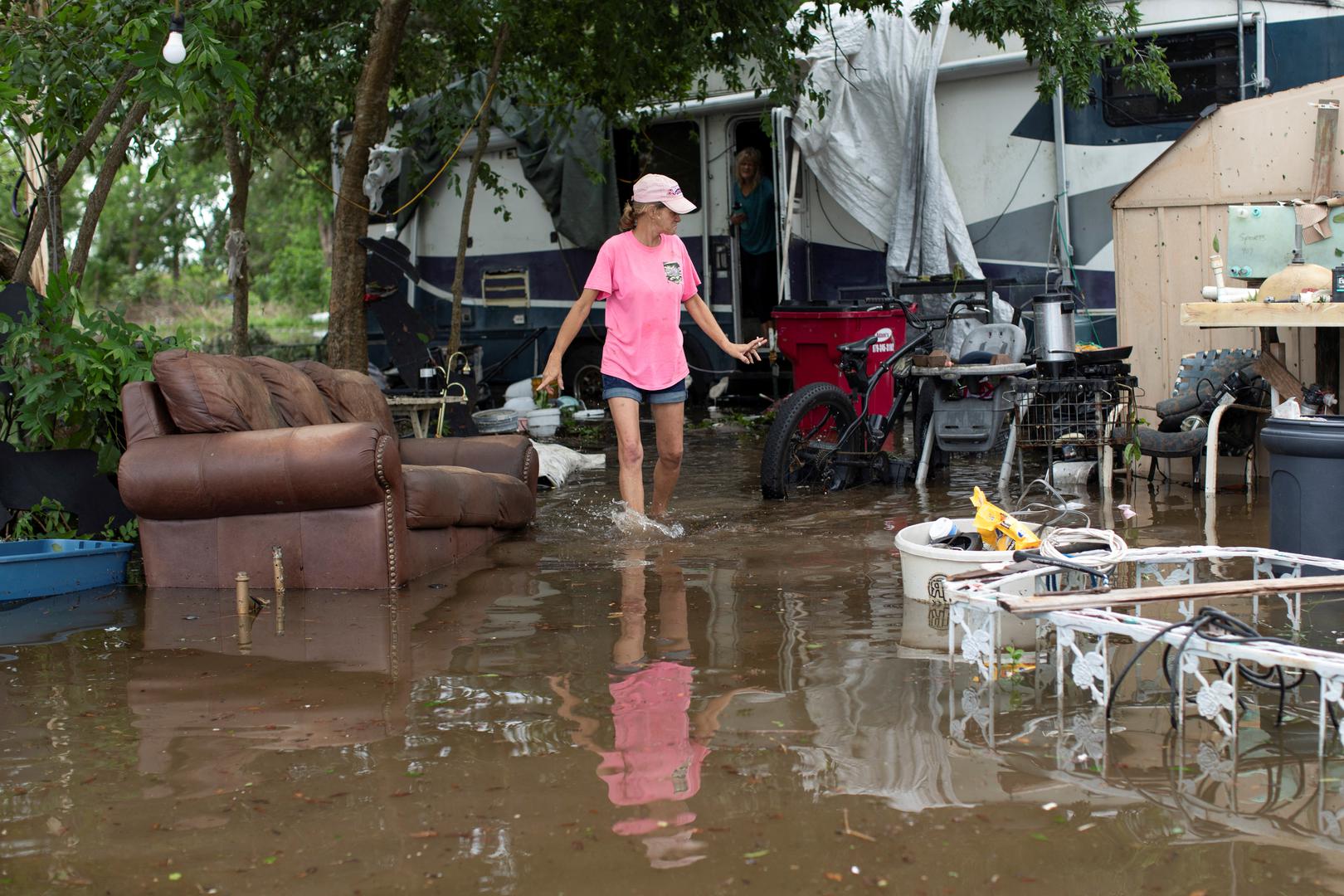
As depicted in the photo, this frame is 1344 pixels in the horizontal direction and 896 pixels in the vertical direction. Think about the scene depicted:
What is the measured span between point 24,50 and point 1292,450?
5758 mm

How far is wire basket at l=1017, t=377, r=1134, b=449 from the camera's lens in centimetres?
734

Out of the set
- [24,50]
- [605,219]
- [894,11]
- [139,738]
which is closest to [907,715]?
[139,738]

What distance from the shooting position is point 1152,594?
11.8ft

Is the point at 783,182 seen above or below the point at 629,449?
above

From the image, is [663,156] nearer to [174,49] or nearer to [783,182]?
[783,182]

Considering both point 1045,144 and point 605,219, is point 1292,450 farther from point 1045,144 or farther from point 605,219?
point 605,219

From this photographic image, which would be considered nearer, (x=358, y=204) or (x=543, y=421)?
(x=358, y=204)


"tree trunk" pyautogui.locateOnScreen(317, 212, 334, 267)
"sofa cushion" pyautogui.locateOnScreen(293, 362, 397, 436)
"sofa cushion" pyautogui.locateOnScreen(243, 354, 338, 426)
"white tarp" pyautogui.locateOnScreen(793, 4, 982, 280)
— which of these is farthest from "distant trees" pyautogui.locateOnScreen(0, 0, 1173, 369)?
"tree trunk" pyautogui.locateOnScreen(317, 212, 334, 267)

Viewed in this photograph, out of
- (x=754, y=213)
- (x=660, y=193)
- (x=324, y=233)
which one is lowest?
(x=660, y=193)

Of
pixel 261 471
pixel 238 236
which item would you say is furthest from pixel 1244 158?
pixel 238 236

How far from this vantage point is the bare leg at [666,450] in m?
6.80

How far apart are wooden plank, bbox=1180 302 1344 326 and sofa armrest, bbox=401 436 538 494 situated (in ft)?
10.9

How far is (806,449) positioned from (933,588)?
9.83ft

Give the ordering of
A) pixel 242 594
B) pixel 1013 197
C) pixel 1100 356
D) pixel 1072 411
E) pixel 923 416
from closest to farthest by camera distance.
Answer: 1. pixel 242 594
2. pixel 1100 356
3. pixel 1072 411
4. pixel 923 416
5. pixel 1013 197
